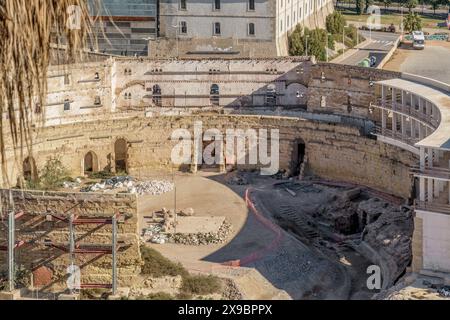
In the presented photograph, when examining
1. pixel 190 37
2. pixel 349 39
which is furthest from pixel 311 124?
pixel 349 39

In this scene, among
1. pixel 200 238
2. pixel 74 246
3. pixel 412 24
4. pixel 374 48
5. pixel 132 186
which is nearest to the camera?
pixel 74 246

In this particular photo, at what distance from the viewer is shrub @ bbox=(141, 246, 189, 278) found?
4306cm

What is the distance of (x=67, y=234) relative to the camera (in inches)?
1714

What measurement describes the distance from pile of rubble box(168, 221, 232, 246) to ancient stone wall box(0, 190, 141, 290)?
16.2 ft

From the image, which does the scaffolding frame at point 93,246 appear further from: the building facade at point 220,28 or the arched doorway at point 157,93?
the building facade at point 220,28

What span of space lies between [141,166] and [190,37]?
14008mm

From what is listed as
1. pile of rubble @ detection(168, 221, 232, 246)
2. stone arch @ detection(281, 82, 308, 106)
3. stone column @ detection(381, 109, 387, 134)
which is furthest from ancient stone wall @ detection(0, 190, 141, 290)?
stone arch @ detection(281, 82, 308, 106)

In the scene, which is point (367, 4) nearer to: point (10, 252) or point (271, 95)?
point (271, 95)

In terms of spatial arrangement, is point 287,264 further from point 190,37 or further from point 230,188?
point 190,37

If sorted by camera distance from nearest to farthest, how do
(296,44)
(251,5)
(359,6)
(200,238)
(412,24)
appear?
(200,238), (251,5), (296,44), (412,24), (359,6)

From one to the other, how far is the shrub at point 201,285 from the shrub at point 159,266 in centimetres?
68

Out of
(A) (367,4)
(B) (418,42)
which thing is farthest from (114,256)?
(A) (367,4)

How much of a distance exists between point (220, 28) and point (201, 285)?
106 ft
